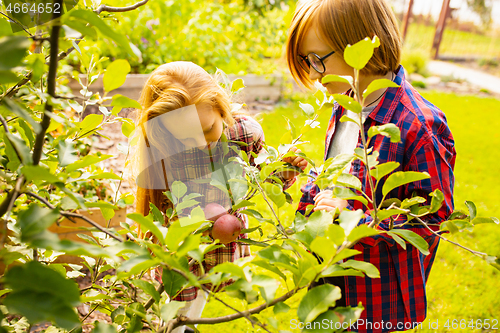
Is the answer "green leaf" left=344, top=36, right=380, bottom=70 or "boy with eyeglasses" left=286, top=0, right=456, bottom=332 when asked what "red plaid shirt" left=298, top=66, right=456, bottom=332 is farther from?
"green leaf" left=344, top=36, right=380, bottom=70

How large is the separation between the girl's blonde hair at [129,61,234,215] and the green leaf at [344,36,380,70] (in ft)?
2.81

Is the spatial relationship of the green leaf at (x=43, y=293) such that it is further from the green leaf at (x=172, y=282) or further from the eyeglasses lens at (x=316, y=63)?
the eyeglasses lens at (x=316, y=63)

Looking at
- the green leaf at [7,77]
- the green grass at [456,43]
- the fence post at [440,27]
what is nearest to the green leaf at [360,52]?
the green leaf at [7,77]

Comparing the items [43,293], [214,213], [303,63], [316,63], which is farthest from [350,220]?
[303,63]

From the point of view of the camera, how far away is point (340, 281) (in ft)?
4.12

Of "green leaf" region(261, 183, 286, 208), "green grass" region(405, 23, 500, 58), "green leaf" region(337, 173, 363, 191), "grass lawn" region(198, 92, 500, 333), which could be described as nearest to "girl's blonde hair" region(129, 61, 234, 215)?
"grass lawn" region(198, 92, 500, 333)

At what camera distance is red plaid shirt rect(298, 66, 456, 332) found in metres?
1.06

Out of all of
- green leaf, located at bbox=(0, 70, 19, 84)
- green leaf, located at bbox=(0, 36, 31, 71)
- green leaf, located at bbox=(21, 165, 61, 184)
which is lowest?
green leaf, located at bbox=(21, 165, 61, 184)

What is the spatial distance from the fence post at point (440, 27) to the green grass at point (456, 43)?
29 cm

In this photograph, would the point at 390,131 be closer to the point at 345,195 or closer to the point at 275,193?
the point at 345,195

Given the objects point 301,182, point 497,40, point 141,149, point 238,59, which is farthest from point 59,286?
point 497,40

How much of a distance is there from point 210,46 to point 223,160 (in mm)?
3446

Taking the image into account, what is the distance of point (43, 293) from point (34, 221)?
92mm

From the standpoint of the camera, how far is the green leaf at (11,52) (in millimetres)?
381
